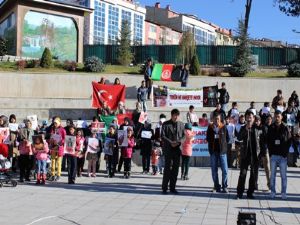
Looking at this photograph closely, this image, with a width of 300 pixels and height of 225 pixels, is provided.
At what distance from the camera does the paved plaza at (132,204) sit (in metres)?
9.94

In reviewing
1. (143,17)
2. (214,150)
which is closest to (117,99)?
(214,150)

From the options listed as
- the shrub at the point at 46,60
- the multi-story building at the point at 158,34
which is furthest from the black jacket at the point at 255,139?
the multi-story building at the point at 158,34

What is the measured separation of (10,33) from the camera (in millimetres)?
36531

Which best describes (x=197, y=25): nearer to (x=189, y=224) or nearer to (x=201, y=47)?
→ (x=201, y=47)

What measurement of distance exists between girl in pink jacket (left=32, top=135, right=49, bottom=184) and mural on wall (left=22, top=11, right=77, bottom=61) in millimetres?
21079

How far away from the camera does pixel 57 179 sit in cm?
1564

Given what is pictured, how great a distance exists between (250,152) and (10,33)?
27153 mm

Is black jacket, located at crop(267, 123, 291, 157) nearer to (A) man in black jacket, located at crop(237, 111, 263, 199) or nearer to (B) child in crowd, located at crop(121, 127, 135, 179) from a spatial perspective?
(A) man in black jacket, located at crop(237, 111, 263, 199)

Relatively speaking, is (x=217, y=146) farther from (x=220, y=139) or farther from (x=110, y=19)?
(x=110, y=19)

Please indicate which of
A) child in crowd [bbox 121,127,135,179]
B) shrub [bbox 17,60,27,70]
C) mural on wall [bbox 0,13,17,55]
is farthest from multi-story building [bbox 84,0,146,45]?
child in crowd [bbox 121,127,135,179]

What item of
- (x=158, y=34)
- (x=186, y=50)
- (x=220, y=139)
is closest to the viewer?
(x=220, y=139)

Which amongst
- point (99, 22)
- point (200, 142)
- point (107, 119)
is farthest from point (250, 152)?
point (99, 22)

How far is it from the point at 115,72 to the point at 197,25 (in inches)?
3373

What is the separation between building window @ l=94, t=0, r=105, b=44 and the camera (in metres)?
89.8
